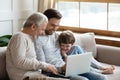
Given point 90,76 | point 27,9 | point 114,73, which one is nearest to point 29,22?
point 90,76

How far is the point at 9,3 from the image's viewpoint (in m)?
3.45

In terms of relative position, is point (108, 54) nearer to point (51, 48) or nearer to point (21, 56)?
point (51, 48)

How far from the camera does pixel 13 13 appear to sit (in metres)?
3.52

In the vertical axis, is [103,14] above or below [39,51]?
above

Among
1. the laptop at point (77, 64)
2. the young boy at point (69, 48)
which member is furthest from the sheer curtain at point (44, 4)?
the laptop at point (77, 64)

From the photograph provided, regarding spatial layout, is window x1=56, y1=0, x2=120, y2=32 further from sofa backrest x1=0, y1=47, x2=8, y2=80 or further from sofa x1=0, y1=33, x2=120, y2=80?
sofa backrest x1=0, y1=47, x2=8, y2=80

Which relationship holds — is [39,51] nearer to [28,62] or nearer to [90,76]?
[28,62]

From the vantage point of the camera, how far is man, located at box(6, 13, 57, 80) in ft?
6.81

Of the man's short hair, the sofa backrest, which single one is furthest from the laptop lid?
the sofa backrest

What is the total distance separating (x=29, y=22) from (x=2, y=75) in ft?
1.85

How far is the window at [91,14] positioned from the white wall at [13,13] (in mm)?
542

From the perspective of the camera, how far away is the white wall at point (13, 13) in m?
3.37

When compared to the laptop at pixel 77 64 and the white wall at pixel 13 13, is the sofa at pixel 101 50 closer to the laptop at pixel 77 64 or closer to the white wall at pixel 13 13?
the laptop at pixel 77 64

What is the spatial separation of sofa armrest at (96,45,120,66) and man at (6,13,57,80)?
114cm
